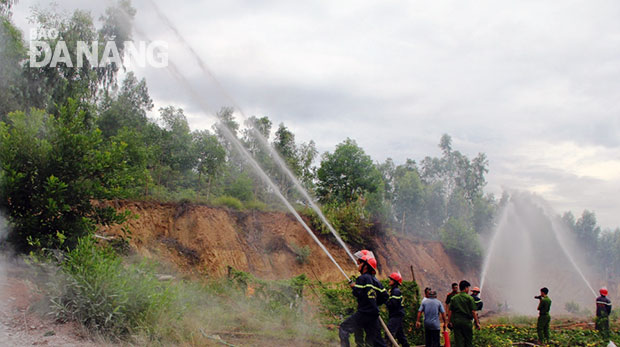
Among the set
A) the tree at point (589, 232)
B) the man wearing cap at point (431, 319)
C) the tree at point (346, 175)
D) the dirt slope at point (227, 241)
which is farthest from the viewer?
the tree at point (589, 232)

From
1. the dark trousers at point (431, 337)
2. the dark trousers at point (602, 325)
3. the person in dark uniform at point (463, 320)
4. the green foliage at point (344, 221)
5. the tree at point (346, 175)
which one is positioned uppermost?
the tree at point (346, 175)

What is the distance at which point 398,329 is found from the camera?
9320 mm

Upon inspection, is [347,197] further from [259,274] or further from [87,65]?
[87,65]

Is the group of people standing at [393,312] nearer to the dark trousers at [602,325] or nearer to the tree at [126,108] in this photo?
the dark trousers at [602,325]

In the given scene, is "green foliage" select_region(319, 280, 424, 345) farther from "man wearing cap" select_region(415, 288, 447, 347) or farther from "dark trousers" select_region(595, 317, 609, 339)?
"dark trousers" select_region(595, 317, 609, 339)

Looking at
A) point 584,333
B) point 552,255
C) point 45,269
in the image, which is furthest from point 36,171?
point 552,255

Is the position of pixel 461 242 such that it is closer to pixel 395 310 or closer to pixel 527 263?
pixel 527 263

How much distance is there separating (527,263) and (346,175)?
2845cm

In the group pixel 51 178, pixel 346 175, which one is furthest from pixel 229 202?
pixel 51 178

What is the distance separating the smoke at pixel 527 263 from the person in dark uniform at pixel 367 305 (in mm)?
33779

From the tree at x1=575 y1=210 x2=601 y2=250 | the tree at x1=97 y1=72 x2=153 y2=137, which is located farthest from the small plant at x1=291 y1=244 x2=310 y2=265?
the tree at x1=575 y1=210 x2=601 y2=250

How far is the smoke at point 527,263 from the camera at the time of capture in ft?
134

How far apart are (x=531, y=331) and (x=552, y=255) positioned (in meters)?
41.6

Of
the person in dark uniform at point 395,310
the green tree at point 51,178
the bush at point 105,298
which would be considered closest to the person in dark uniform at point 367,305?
the person in dark uniform at point 395,310
